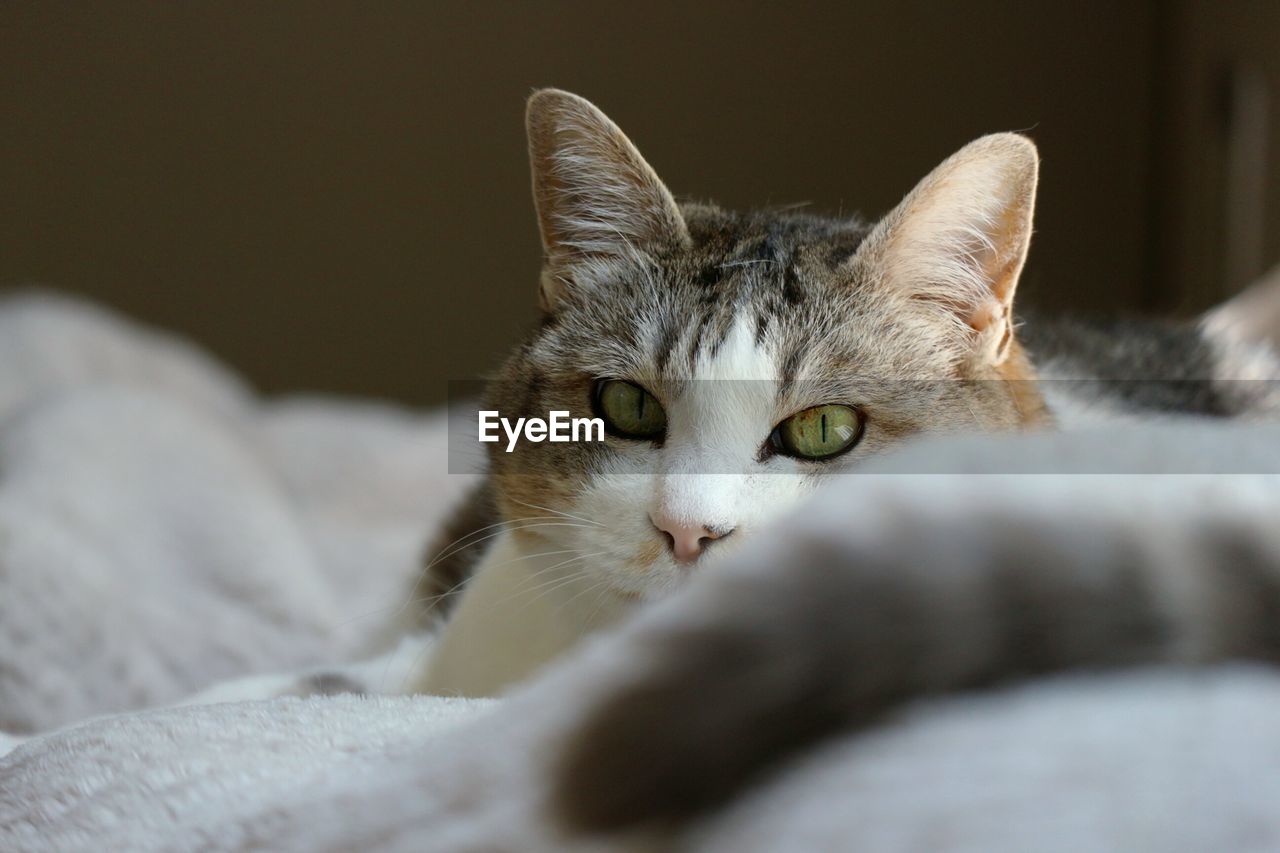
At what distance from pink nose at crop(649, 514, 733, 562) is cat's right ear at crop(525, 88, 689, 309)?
0.29 metres

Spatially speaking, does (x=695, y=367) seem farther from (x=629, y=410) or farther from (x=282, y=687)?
(x=282, y=687)

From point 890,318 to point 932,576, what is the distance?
1.72 feet

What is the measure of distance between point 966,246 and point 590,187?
11.8 inches

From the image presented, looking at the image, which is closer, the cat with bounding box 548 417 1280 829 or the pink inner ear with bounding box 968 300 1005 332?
the cat with bounding box 548 417 1280 829

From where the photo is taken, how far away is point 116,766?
539 millimetres

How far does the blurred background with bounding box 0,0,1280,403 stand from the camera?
281 cm

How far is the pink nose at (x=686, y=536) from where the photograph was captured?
68 cm

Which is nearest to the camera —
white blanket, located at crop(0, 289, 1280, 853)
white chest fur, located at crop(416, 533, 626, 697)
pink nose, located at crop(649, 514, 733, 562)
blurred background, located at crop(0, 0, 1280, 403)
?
white blanket, located at crop(0, 289, 1280, 853)

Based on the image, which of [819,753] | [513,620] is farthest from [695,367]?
[819,753]

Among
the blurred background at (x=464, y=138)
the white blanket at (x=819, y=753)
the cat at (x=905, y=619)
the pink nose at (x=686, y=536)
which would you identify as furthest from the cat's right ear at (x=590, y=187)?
the blurred background at (x=464, y=138)

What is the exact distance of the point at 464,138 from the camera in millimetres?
3230

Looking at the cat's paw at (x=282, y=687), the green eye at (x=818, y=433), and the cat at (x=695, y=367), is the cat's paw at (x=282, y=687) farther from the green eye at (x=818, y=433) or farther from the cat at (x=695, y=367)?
the green eye at (x=818, y=433)

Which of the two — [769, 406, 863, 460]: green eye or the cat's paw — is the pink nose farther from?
the cat's paw

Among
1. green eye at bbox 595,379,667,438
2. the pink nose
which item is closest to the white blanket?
the pink nose
